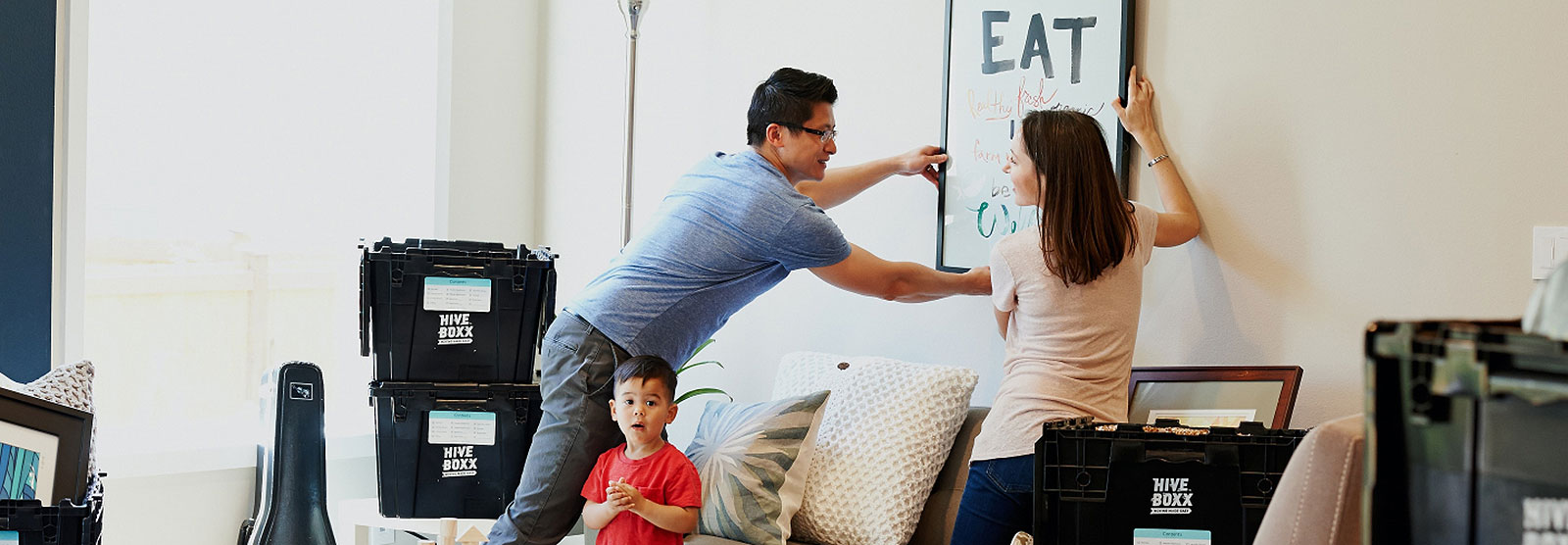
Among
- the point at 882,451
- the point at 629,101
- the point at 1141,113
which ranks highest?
the point at 629,101

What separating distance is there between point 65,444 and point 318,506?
1.50 m

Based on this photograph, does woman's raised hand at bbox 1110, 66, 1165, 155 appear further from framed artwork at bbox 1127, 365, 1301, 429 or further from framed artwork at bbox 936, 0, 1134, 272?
framed artwork at bbox 1127, 365, 1301, 429

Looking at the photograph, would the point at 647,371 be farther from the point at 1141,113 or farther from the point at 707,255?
the point at 1141,113

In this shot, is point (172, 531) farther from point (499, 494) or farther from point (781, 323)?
point (781, 323)

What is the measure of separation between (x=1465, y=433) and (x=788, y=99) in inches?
83.3

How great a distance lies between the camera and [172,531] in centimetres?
361

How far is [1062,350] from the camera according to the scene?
231 cm

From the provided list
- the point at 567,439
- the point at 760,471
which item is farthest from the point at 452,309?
the point at 760,471

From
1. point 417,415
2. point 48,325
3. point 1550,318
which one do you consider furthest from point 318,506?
point 1550,318

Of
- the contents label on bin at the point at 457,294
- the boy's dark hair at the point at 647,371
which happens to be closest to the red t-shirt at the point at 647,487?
the boy's dark hair at the point at 647,371

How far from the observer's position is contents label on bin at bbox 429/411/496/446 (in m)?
3.17

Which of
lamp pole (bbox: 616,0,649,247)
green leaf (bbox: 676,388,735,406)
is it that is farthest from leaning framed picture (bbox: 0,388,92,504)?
lamp pole (bbox: 616,0,649,247)

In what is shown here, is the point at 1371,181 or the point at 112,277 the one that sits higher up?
the point at 1371,181

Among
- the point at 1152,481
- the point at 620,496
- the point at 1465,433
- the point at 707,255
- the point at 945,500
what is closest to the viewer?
the point at 1465,433
